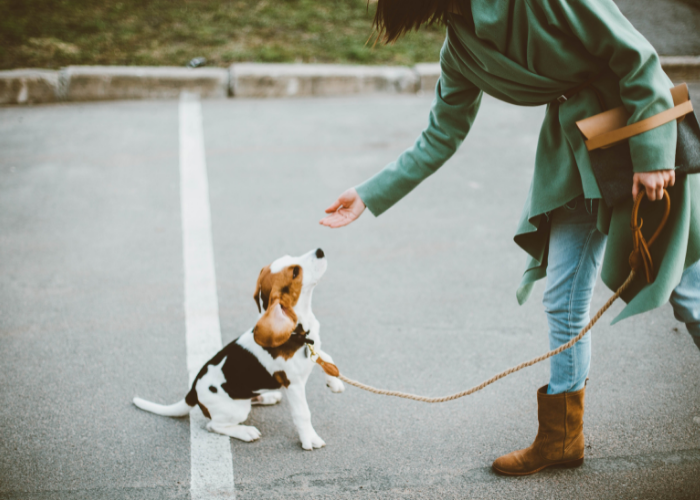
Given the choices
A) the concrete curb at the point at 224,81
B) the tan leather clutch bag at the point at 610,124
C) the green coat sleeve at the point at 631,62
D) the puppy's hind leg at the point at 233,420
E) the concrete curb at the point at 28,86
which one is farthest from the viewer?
the concrete curb at the point at 224,81

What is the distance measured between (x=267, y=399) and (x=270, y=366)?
0.47 m

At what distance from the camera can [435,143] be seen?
2215 millimetres

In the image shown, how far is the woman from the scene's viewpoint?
1.67m

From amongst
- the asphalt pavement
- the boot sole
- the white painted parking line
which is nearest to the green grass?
the white painted parking line

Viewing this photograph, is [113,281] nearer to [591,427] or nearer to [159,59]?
[591,427]

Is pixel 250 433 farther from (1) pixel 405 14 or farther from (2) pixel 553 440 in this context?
(1) pixel 405 14

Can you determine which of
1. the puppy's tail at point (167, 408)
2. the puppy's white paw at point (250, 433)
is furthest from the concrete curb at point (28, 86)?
the puppy's white paw at point (250, 433)

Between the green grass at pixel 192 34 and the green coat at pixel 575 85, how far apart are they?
504 cm

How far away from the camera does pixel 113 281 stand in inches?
144

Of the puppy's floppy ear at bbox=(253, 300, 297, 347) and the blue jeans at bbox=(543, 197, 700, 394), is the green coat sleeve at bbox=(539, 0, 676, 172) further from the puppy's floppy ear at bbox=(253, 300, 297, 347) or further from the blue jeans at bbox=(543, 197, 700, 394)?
the puppy's floppy ear at bbox=(253, 300, 297, 347)

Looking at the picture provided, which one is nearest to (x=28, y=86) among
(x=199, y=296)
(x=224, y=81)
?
(x=224, y=81)

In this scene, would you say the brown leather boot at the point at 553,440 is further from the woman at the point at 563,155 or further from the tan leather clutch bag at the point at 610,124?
the tan leather clutch bag at the point at 610,124

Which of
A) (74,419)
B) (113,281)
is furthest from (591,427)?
(113,281)

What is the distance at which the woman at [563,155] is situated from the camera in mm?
1665
